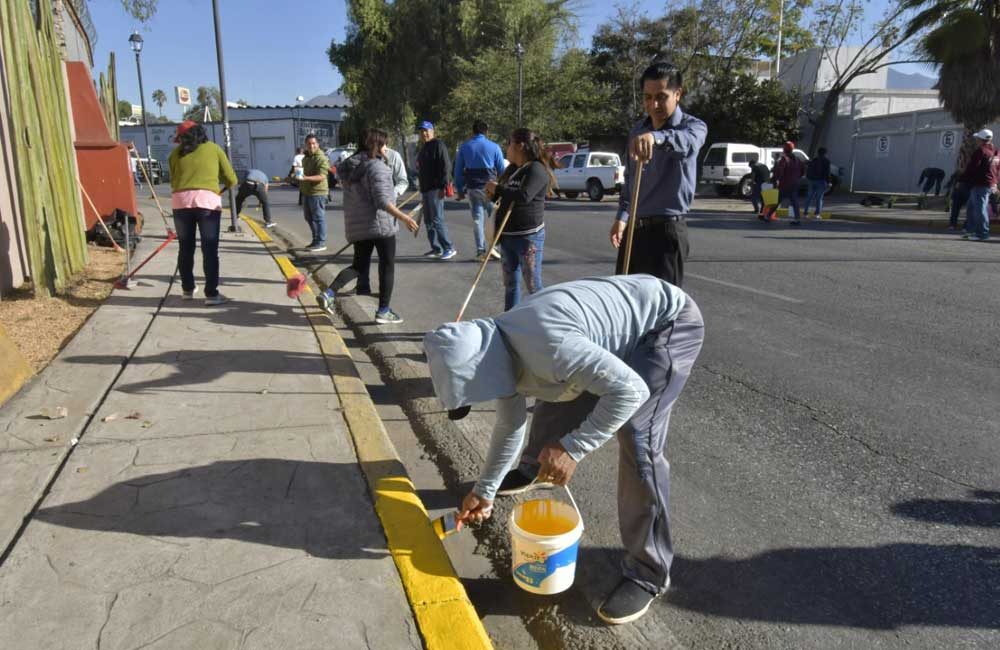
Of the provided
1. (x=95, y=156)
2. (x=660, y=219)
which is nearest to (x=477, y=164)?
(x=95, y=156)

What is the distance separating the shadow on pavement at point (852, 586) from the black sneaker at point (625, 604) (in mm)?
175

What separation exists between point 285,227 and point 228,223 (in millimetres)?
1094

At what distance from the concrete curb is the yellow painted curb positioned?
1.85 meters

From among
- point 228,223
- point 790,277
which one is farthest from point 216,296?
point 228,223

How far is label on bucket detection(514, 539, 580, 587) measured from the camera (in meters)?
2.47

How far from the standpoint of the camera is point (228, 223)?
14250mm

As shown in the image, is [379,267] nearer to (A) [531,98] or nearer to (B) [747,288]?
(B) [747,288]

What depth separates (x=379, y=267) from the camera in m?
6.04

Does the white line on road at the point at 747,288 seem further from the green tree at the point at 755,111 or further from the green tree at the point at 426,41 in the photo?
the green tree at the point at 426,41

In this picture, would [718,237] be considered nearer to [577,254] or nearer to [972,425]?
[577,254]

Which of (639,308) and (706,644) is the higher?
(639,308)

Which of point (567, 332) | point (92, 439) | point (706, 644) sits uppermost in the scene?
point (567, 332)

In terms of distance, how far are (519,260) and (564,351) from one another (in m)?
3.35

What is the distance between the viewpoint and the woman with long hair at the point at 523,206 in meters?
5.26
